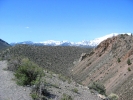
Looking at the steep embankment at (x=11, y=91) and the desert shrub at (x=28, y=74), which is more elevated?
the desert shrub at (x=28, y=74)

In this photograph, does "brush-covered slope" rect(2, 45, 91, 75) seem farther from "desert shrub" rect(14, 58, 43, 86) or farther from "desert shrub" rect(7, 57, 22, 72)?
"desert shrub" rect(14, 58, 43, 86)

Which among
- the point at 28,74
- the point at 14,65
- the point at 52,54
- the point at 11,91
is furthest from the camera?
the point at 52,54

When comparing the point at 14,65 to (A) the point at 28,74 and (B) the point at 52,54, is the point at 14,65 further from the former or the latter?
(B) the point at 52,54

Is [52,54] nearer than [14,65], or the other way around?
[14,65]

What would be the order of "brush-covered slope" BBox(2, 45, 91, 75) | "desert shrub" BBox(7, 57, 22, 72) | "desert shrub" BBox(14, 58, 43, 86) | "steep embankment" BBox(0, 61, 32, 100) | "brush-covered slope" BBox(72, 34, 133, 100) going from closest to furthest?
"steep embankment" BBox(0, 61, 32, 100) < "desert shrub" BBox(14, 58, 43, 86) < "desert shrub" BBox(7, 57, 22, 72) < "brush-covered slope" BBox(72, 34, 133, 100) < "brush-covered slope" BBox(2, 45, 91, 75)

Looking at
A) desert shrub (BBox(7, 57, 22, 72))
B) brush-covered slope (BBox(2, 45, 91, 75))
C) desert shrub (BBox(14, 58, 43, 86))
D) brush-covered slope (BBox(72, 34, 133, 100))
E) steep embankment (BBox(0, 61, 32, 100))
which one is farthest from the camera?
brush-covered slope (BBox(2, 45, 91, 75))

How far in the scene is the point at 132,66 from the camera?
44.1 meters

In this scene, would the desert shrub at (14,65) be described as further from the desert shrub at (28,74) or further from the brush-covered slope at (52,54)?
the brush-covered slope at (52,54)

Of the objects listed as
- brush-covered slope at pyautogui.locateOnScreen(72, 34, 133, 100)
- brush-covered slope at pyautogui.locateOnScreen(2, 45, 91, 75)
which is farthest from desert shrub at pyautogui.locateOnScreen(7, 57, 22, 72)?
brush-covered slope at pyautogui.locateOnScreen(2, 45, 91, 75)

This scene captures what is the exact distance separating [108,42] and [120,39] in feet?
22.7

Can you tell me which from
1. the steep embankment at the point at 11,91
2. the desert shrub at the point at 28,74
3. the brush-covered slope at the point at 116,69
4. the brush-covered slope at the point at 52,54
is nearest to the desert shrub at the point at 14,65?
the steep embankment at the point at 11,91

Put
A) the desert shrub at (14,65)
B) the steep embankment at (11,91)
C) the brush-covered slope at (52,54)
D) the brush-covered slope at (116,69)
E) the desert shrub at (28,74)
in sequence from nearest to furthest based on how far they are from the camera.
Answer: the steep embankment at (11,91) → the desert shrub at (28,74) → the desert shrub at (14,65) → the brush-covered slope at (116,69) → the brush-covered slope at (52,54)

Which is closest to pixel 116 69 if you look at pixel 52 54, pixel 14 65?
pixel 14 65

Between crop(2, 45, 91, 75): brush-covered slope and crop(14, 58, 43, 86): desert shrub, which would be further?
crop(2, 45, 91, 75): brush-covered slope
